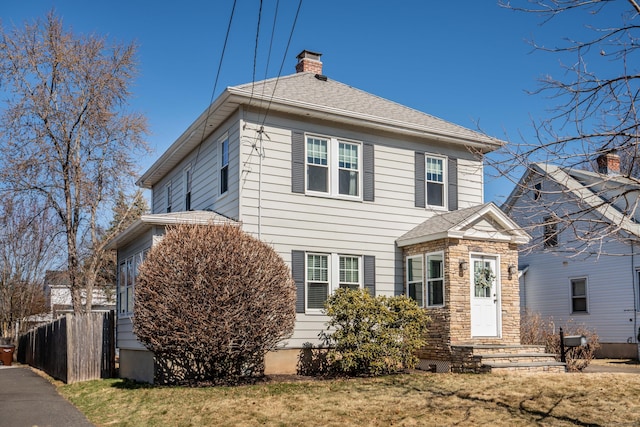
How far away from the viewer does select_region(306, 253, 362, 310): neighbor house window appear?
1568 cm

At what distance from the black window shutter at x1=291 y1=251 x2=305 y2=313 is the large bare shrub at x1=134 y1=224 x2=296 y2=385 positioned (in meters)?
1.84

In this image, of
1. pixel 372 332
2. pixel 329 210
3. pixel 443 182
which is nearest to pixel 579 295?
pixel 443 182

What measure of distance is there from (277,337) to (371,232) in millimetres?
4426

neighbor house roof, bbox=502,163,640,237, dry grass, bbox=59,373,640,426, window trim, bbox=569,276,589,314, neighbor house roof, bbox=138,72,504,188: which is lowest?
dry grass, bbox=59,373,640,426

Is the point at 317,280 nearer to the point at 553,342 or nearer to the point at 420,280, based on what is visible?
the point at 420,280

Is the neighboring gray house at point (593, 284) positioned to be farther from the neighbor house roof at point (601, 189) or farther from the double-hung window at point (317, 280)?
the double-hung window at point (317, 280)

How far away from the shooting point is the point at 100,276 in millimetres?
42375

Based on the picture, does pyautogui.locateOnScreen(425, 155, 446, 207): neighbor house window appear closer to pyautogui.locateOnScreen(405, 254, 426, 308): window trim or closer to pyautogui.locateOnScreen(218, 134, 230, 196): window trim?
pyautogui.locateOnScreen(405, 254, 426, 308): window trim

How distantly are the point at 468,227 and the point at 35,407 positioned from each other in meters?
9.74

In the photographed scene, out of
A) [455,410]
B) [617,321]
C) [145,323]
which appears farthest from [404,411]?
[617,321]

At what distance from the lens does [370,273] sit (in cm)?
1647

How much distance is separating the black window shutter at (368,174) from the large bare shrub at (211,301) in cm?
408

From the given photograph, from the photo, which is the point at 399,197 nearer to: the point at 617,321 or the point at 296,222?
the point at 296,222

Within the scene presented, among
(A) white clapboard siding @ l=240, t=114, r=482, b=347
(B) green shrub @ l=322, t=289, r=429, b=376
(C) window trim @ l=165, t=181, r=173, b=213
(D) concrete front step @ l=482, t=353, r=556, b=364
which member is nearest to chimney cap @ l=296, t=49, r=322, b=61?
(A) white clapboard siding @ l=240, t=114, r=482, b=347
